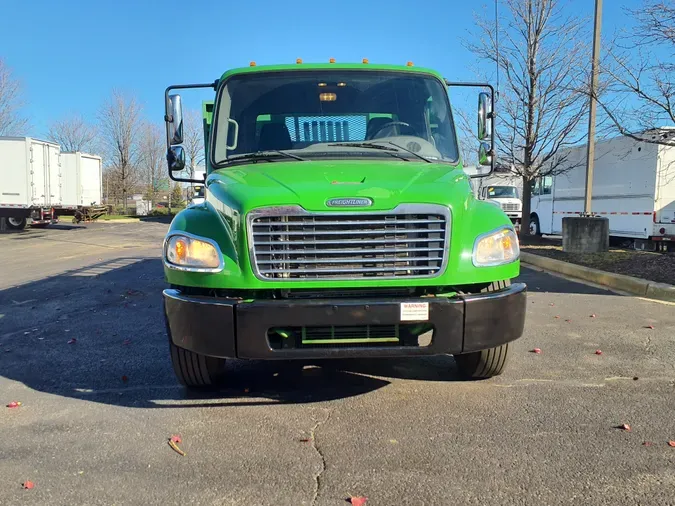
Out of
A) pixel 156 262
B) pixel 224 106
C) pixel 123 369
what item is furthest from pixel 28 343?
pixel 156 262

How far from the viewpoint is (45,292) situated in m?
8.98

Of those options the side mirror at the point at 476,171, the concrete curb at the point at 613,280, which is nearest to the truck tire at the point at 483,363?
the side mirror at the point at 476,171

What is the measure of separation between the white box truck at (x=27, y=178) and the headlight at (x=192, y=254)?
866 inches

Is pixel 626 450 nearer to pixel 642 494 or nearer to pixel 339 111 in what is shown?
pixel 642 494

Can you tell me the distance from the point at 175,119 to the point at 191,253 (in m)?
1.91

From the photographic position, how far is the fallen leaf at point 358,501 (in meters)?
2.65

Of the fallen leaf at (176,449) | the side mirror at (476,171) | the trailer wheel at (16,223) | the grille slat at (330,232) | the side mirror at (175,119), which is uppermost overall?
the side mirror at (175,119)

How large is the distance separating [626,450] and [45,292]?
8672 mm

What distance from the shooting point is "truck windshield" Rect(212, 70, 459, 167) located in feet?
15.1

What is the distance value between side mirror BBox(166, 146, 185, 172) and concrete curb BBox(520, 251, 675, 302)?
6.86 meters

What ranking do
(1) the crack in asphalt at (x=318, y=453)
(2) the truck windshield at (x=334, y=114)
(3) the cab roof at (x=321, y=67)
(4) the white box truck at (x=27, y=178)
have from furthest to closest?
(4) the white box truck at (x=27, y=178), (3) the cab roof at (x=321, y=67), (2) the truck windshield at (x=334, y=114), (1) the crack in asphalt at (x=318, y=453)

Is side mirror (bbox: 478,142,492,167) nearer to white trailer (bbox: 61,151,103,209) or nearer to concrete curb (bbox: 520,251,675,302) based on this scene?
concrete curb (bbox: 520,251,675,302)

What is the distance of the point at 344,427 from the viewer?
354 centimetres

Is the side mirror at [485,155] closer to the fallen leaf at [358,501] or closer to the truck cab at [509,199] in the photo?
the fallen leaf at [358,501]
